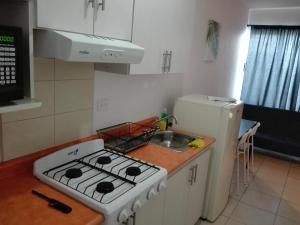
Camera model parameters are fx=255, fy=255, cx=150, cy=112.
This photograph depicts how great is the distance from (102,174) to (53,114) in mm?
505

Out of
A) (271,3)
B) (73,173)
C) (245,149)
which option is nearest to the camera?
(73,173)

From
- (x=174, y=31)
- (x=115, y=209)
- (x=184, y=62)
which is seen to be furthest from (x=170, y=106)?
(x=115, y=209)

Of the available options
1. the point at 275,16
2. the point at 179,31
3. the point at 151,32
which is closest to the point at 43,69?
the point at 151,32

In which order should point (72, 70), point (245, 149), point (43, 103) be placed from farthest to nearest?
1. point (245, 149)
2. point (72, 70)
3. point (43, 103)

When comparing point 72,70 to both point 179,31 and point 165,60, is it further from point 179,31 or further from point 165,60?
point 179,31

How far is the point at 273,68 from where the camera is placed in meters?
4.79

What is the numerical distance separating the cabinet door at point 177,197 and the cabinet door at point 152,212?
69mm

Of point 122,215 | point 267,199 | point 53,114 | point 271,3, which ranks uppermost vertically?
point 271,3

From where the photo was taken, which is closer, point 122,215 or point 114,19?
point 122,215

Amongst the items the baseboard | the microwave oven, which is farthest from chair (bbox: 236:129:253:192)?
the microwave oven

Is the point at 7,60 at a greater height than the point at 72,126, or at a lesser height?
greater

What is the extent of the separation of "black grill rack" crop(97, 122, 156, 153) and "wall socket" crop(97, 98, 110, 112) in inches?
6.3

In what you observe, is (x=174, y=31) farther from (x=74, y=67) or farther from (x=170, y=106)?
(x=170, y=106)

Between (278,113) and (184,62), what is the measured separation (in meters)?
3.13
